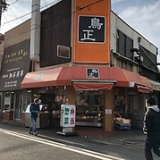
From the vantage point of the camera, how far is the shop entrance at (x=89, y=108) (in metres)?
16.2

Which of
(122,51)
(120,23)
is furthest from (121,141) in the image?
(120,23)

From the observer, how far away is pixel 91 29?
15.4 metres

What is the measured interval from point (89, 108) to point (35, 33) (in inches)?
247

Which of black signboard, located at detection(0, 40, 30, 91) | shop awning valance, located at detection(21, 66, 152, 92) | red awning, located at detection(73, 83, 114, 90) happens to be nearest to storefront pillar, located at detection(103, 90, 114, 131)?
→ shop awning valance, located at detection(21, 66, 152, 92)

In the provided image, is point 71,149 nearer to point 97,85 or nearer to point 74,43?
point 97,85

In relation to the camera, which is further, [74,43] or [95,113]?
[95,113]

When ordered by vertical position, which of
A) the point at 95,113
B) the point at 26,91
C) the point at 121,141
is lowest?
the point at 121,141

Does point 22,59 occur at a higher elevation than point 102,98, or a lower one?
higher

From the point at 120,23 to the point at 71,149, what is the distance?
10.6 meters

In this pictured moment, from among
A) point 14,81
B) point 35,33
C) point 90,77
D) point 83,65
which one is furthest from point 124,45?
point 14,81

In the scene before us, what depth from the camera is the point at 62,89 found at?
54.3 feet

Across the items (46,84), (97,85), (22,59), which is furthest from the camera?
(22,59)

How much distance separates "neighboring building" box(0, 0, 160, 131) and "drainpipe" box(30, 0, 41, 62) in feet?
0.22

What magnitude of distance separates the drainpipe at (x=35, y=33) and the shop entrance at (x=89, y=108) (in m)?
4.04
